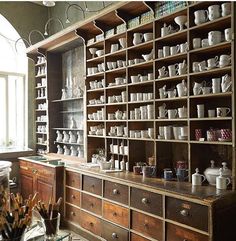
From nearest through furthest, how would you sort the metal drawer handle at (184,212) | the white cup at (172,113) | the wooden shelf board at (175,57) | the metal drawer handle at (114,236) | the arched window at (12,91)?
the metal drawer handle at (184,212) < the wooden shelf board at (175,57) < the white cup at (172,113) < the metal drawer handle at (114,236) < the arched window at (12,91)

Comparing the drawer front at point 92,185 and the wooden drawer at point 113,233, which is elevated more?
the drawer front at point 92,185

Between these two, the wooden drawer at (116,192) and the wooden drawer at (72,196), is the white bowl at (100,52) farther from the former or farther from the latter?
the wooden drawer at (72,196)

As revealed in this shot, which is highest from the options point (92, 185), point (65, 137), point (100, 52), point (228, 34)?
point (100, 52)

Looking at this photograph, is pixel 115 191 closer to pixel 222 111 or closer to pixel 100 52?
pixel 222 111

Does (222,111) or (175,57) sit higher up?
(175,57)

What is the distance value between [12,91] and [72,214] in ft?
10.0

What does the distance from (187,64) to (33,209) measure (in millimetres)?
1873

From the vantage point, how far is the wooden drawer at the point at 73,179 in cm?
373

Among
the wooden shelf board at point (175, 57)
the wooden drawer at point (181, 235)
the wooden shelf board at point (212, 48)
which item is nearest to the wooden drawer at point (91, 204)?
the wooden drawer at point (181, 235)

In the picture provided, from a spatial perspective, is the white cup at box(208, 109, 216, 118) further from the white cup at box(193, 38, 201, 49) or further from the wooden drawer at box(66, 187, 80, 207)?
the wooden drawer at box(66, 187, 80, 207)

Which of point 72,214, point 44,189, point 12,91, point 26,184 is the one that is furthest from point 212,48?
point 12,91

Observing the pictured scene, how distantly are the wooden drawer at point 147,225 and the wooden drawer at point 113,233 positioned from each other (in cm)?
16

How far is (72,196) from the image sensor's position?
3848 mm

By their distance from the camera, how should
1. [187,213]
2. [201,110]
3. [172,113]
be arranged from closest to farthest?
[187,213], [201,110], [172,113]
